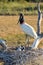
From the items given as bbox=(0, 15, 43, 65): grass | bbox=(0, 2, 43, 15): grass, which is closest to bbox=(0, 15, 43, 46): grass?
bbox=(0, 15, 43, 65): grass

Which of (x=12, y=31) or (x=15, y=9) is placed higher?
(x=12, y=31)

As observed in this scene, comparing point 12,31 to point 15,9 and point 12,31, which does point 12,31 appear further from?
point 15,9

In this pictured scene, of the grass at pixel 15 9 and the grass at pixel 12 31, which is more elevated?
the grass at pixel 12 31

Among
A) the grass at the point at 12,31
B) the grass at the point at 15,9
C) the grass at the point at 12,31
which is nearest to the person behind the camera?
the grass at the point at 12,31

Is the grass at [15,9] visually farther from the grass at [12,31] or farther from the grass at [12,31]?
the grass at [12,31]

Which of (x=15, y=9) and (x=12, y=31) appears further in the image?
(x=15, y=9)

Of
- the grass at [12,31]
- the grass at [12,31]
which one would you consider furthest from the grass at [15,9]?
the grass at [12,31]

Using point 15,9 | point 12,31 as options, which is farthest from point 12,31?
point 15,9

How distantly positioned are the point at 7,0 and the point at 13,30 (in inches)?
483

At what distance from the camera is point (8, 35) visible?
37.3 feet

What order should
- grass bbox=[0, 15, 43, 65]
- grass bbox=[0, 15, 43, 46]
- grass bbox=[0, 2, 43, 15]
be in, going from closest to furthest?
1. grass bbox=[0, 15, 43, 65]
2. grass bbox=[0, 15, 43, 46]
3. grass bbox=[0, 2, 43, 15]

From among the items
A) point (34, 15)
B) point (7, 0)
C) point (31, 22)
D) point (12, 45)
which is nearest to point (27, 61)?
point (12, 45)

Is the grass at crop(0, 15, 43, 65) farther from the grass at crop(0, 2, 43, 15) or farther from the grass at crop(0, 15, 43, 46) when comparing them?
the grass at crop(0, 2, 43, 15)

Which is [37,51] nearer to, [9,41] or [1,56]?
[1,56]
